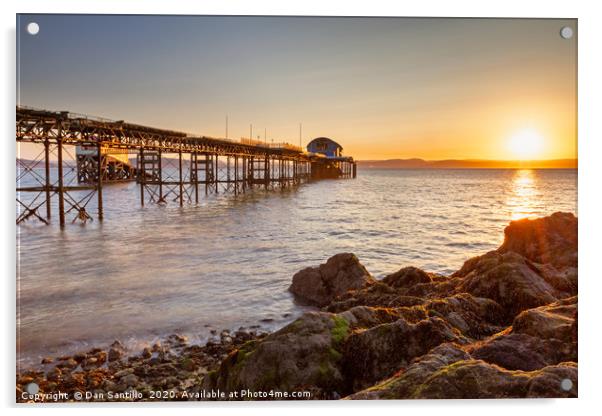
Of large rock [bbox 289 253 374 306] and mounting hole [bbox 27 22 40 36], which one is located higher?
mounting hole [bbox 27 22 40 36]

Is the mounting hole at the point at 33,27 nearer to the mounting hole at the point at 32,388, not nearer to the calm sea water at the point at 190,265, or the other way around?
the calm sea water at the point at 190,265

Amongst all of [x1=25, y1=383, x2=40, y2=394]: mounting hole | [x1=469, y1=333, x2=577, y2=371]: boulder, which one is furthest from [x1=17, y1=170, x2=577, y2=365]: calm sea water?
[x1=469, y1=333, x2=577, y2=371]: boulder

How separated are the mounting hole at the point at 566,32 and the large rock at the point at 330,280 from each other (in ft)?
19.0

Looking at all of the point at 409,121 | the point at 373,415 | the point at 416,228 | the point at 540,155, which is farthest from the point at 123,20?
the point at 416,228

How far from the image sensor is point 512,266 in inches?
281

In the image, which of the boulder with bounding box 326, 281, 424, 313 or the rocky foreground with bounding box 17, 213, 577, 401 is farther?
the boulder with bounding box 326, 281, 424, 313

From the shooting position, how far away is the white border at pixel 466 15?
637 cm

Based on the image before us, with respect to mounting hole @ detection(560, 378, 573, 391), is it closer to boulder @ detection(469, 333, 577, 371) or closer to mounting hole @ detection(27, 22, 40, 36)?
boulder @ detection(469, 333, 577, 371)

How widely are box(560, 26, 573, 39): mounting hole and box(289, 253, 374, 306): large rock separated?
19.0 ft

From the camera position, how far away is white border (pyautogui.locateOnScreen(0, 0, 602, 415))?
6.37 meters

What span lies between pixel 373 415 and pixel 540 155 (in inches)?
263

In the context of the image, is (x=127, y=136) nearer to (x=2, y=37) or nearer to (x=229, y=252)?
(x=229, y=252)

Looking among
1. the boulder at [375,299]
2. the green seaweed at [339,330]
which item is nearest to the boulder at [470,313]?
the boulder at [375,299]

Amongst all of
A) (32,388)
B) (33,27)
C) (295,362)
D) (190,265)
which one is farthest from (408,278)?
(33,27)
